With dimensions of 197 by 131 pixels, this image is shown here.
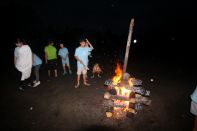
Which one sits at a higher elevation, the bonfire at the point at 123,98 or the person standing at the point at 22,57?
the person standing at the point at 22,57

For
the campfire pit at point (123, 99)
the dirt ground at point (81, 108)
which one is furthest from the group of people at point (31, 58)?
the campfire pit at point (123, 99)

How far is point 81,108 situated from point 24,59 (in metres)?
3.35

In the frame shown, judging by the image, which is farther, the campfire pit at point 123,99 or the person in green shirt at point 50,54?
the person in green shirt at point 50,54

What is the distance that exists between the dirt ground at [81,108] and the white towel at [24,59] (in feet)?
4.05

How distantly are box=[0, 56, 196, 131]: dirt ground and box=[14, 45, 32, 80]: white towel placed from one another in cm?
123

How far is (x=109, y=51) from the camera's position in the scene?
19.7 metres

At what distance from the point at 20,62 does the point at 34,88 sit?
1.77m

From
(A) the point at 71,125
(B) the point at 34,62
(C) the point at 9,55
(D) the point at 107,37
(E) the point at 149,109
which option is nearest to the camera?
(A) the point at 71,125

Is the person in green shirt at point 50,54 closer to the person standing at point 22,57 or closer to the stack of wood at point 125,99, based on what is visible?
the person standing at point 22,57

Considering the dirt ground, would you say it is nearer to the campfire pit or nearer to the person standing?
the campfire pit

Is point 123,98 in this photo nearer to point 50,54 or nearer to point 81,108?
point 81,108

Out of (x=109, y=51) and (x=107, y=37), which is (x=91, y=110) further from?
(x=107, y=37)

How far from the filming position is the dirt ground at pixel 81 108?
673 cm

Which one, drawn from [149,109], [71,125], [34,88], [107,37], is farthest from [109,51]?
[71,125]
